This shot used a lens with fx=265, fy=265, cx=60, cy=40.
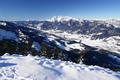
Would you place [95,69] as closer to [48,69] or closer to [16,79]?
[48,69]

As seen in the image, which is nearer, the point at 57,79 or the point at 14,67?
the point at 57,79

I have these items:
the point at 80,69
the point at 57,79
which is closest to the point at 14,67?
the point at 57,79

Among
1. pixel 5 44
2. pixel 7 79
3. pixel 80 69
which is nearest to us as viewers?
pixel 7 79

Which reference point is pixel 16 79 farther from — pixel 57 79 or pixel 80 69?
pixel 80 69

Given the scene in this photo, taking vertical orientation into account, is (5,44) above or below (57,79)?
below

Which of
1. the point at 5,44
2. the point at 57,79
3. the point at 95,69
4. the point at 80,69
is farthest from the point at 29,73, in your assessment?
the point at 5,44

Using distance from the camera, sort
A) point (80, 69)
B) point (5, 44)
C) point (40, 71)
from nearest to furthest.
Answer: point (40, 71)
point (80, 69)
point (5, 44)
